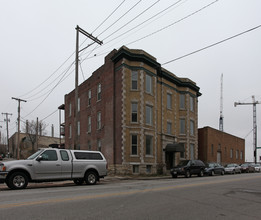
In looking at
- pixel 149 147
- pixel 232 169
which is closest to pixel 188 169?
pixel 149 147

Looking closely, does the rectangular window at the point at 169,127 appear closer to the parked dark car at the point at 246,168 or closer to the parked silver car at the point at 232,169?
the parked silver car at the point at 232,169

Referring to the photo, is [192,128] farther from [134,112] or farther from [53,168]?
[53,168]

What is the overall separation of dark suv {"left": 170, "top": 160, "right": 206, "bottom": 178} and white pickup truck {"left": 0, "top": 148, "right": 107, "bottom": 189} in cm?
985

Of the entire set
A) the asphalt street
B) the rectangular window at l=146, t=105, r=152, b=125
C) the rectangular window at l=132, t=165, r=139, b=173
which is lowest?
the rectangular window at l=132, t=165, r=139, b=173

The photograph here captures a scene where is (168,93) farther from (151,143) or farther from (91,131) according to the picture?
(91,131)

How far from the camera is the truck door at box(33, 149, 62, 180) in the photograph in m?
13.3

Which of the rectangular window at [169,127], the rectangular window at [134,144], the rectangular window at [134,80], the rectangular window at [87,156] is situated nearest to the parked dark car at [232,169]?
the rectangular window at [169,127]

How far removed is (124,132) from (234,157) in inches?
1151

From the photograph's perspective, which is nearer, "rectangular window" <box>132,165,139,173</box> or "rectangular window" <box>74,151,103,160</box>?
"rectangular window" <box>74,151,103,160</box>

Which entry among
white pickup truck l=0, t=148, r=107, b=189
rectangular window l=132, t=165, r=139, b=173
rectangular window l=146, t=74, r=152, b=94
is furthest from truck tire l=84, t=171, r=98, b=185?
Answer: rectangular window l=146, t=74, r=152, b=94

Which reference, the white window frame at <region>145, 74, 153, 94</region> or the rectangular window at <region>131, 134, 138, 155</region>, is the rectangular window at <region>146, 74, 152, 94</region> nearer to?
the white window frame at <region>145, 74, 153, 94</region>

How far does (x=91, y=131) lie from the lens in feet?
102

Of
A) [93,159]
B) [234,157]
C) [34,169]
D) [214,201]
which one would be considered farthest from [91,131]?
[234,157]

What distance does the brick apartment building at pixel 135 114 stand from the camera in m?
25.6
